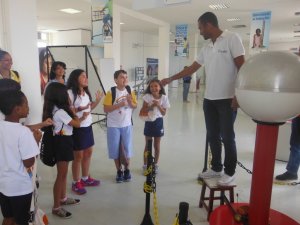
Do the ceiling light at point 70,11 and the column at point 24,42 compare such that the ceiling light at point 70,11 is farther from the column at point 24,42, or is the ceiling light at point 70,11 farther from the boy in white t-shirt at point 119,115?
the boy in white t-shirt at point 119,115

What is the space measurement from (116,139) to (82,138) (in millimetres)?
442

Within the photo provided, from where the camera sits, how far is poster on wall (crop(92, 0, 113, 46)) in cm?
505

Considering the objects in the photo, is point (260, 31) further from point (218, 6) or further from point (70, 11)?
point (70, 11)

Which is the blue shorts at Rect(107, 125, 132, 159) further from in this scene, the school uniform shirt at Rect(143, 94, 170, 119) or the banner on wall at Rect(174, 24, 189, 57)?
the banner on wall at Rect(174, 24, 189, 57)

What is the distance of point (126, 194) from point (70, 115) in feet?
3.78

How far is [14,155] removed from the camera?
5.26 feet

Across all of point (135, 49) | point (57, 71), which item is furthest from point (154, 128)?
point (135, 49)

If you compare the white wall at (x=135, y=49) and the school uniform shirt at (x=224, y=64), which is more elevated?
the white wall at (x=135, y=49)

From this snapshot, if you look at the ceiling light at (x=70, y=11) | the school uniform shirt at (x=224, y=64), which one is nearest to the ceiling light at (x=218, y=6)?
the ceiling light at (x=70, y=11)

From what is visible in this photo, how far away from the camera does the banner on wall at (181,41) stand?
396 inches

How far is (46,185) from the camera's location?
3084 mm

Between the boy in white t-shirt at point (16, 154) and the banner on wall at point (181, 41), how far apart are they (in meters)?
8.95

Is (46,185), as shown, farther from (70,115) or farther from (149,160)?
(149,160)

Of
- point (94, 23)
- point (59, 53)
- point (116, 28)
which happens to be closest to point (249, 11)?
point (116, 28)
